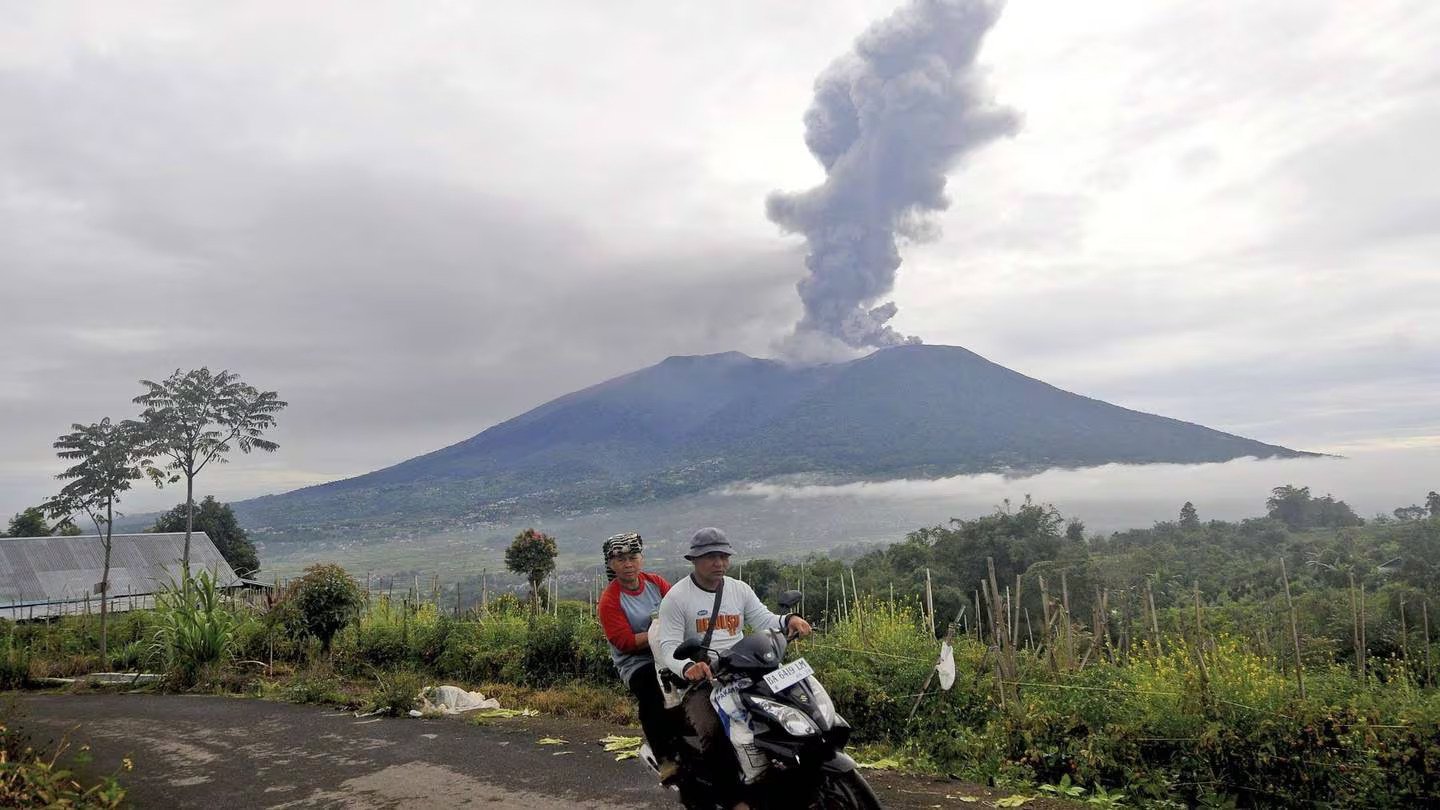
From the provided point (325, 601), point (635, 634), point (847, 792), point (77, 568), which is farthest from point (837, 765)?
point (77, 568)

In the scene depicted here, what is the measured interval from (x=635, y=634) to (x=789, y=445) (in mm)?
136463

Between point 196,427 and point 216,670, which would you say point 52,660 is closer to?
point 216,670

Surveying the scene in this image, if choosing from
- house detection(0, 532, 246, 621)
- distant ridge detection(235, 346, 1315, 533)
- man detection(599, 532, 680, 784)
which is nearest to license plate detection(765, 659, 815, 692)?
man detection(599, 532, 680, 784)

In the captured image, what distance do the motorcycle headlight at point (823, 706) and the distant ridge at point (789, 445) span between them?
11978cm

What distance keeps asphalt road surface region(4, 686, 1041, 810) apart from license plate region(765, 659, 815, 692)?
2048 mm

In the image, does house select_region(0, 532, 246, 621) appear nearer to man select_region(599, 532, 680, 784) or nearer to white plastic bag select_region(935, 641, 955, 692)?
white plastic bag select_region(935, 641, 955, 692)

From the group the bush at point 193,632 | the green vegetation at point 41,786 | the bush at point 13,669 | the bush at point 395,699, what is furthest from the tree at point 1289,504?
the green vegetation at point 41,786

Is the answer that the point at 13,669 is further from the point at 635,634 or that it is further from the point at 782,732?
the point at 782,732

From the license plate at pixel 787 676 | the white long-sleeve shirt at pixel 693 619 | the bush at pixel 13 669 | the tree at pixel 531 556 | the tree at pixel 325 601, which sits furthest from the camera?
the tree at pixel 531 556

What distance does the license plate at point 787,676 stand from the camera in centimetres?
388

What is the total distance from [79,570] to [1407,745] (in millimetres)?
41606

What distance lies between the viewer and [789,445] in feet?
462

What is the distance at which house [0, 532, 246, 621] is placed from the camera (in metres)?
31.8

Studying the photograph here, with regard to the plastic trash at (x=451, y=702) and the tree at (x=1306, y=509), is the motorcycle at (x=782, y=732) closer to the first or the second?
the plastic trash at (x=451, y=702)
